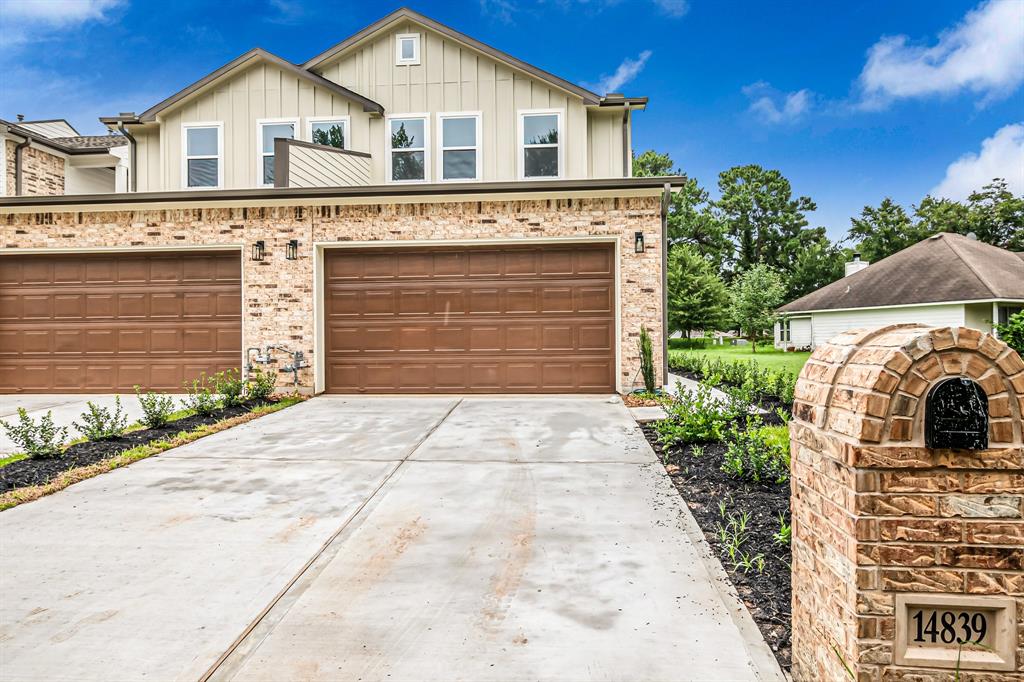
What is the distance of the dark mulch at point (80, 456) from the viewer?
5.18 meters

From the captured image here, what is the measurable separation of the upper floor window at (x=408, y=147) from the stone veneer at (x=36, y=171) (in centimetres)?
973

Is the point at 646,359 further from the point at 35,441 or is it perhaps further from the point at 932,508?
the point at 35,441

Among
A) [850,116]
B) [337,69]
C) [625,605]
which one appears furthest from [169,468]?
[850,116]

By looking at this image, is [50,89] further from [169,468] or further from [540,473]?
[540,473]

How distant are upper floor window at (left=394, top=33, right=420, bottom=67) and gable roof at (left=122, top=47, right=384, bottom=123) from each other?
126 centimetres

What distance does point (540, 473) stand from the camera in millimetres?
5277

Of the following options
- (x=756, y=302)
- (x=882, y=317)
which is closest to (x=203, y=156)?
(x=882, y=317)

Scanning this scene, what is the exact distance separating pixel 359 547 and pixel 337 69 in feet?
41.4

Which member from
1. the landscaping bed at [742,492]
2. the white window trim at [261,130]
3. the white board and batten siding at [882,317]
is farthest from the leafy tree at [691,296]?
the landscaping bed at [742,492]

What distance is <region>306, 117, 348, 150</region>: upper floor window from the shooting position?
12.8m

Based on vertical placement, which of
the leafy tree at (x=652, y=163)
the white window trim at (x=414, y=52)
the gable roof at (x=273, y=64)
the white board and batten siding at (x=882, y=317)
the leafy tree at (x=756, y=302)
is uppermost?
the leafy tree at (x=652, y=163)

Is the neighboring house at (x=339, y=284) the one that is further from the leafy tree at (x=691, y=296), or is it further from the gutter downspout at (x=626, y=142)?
the leafy tree at (x=691, y=296)

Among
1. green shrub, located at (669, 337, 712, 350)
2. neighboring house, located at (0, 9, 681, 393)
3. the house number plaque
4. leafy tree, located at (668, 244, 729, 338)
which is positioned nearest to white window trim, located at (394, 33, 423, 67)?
neighboring house, located at (0, 9, 681, 393)

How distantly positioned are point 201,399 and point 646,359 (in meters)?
6.94
